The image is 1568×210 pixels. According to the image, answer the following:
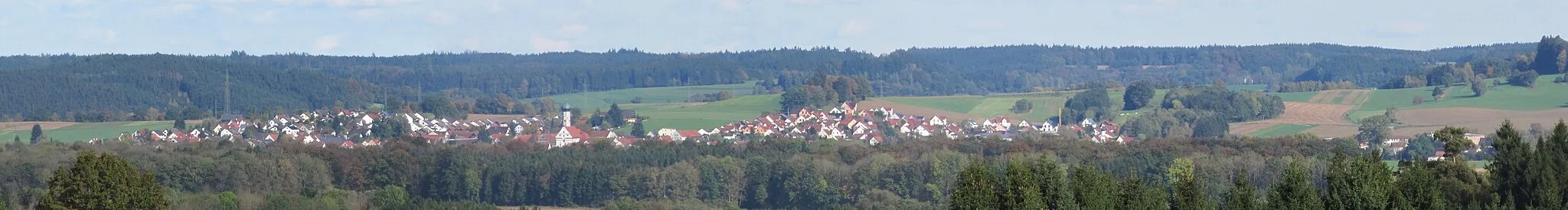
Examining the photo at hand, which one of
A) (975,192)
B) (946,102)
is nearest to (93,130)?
(946,102)

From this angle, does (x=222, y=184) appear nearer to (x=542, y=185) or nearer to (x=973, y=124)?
(x=542, y=185)

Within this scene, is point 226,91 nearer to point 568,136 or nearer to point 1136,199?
point 568,136

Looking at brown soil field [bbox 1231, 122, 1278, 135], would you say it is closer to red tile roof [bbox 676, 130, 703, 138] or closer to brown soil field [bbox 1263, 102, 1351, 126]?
brown soil field [bbox 1263, 102, 1351, 126]

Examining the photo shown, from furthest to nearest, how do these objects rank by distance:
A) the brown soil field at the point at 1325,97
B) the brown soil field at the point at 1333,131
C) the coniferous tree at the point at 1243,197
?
the brown soil field at the point at 1325,97, the brown soil field at the point at 1333,131, the coniferous tree at the point at 1243,197

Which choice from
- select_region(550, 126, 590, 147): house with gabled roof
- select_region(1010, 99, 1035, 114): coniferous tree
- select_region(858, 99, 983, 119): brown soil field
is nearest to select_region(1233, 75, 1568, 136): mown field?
Answer: select_region(1010, 99, 1035, 114): coniferous tree

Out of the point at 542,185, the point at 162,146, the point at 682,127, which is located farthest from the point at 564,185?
the point at 682,127

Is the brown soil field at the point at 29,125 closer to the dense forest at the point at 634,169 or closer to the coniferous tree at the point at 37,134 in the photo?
the coniferous tree at the point at 37,134

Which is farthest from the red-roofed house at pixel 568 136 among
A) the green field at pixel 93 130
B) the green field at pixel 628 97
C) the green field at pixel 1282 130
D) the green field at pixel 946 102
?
the green field at pixel 628 97
